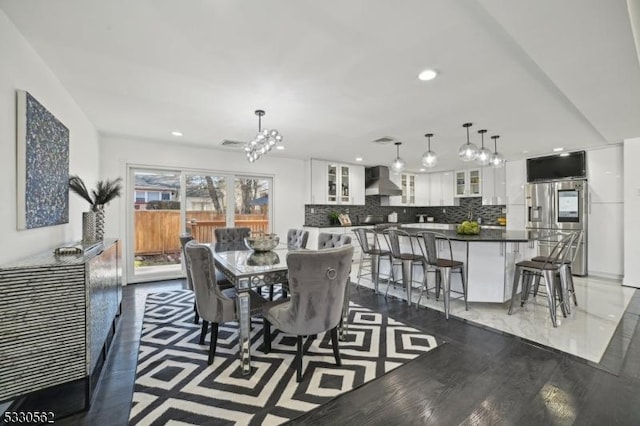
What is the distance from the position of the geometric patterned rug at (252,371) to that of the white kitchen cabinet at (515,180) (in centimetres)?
463

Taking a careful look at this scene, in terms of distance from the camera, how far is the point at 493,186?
6488 mm

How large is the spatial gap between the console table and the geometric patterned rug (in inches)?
18.7

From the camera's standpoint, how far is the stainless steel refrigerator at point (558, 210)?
499 cm

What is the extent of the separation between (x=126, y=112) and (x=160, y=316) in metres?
2.43

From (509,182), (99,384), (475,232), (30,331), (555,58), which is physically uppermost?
(555,58)

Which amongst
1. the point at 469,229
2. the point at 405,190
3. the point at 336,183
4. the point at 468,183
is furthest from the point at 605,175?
the point at 336,183

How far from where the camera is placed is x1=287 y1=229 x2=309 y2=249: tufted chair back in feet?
11.9

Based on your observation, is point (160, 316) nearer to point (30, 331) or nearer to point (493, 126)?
point (30, 331)

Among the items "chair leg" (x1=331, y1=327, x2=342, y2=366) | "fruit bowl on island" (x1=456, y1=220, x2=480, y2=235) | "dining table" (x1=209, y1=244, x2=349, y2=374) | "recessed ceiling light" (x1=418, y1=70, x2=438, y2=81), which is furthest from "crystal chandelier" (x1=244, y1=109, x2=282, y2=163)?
"fruit bowl on island" (x1=456, y1=220, x2=480, y2=235)

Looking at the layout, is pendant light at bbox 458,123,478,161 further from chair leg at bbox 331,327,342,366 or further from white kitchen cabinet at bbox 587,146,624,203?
white kitchen cabinet at bbox 587,146,624,203

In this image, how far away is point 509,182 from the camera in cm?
606

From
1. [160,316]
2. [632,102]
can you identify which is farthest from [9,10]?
[632,102]

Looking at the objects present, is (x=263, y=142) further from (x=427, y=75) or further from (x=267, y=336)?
(x=267, y=336)

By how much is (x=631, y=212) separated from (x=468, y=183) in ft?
10.1
